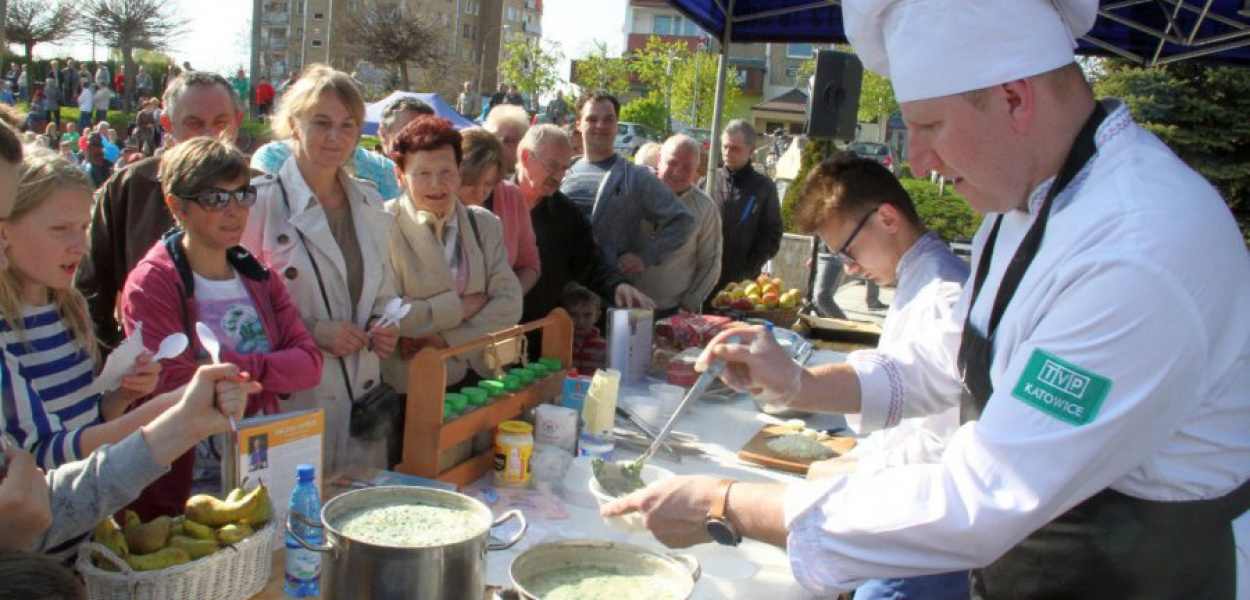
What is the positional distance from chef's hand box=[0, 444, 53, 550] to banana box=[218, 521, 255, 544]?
0.28m

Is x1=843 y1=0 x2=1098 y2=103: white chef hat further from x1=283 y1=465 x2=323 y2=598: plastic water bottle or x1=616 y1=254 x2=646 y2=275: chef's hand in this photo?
x1=616 y1=254 x2=646 y2=275: chef's hand

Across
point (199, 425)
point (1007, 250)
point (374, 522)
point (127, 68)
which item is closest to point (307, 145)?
point (199, 425)

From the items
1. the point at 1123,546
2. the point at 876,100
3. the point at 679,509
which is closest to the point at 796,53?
the point at 876,100

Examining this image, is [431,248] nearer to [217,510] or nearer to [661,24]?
[217,510]

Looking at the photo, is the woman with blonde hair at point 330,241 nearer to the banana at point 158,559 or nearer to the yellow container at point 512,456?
the yellow container at point 512,456

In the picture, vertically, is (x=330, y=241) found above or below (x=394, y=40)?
below

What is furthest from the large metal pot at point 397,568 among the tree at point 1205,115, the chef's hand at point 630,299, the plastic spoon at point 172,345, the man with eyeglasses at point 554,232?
the tree at point 1205,115

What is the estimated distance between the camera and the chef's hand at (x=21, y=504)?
1.34 m

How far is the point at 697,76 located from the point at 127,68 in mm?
20255

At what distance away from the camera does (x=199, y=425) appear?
169cm

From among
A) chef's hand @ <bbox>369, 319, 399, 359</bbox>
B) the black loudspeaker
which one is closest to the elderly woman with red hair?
chef's hand @ <bbox>369, 319, 399, 359</bbox>

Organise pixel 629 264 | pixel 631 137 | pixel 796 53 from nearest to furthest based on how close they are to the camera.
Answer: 1. pixel 629 264
2. pixel 631 137
3. pixel 796 53

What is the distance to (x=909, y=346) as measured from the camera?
209cm

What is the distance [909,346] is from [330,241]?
1768 millimetres
